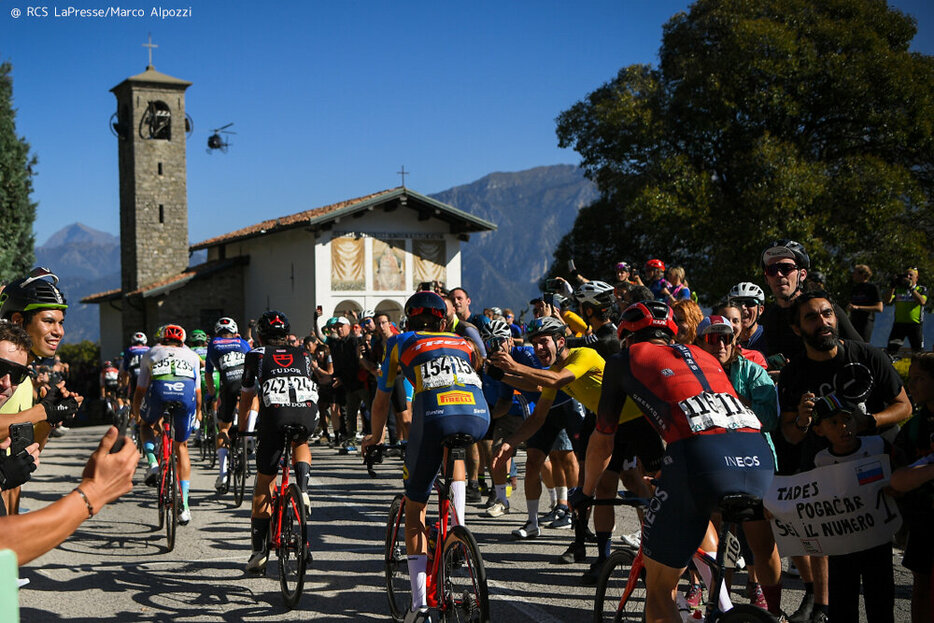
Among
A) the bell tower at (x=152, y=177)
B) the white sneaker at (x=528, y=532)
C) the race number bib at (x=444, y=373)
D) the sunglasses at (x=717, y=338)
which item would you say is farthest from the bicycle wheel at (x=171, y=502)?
the bell tower at (x=152, y=177)

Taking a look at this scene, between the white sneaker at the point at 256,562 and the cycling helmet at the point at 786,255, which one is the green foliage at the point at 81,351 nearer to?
the white sneaker at the point at 256,562

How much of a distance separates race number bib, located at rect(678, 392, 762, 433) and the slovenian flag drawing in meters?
0.67

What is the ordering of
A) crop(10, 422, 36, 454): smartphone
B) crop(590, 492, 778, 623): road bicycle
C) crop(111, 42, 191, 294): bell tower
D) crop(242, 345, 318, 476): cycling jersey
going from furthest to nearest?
crop(111, 42, 191, 294): bell tower, crop(242, 345, 318, 476): cycling jersey, crop(10, 422, 36, 454): smartphone, crop(590, 492, 778, 623): road bicycle

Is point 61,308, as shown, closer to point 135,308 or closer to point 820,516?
point 820,516

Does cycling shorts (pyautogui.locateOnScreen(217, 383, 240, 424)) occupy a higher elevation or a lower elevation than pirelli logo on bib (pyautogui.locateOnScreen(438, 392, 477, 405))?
lower

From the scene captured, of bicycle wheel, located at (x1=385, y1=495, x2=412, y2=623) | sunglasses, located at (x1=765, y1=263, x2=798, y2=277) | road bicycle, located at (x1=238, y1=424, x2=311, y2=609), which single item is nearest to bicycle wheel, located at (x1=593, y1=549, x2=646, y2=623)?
bicycle wheel, located at (x1=385, y1=495, x2=412, y2=623)

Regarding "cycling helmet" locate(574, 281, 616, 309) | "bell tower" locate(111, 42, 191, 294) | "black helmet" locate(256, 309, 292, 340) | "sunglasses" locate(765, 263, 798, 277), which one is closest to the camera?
"sunglasses" locate(765, 263, 798, 277)

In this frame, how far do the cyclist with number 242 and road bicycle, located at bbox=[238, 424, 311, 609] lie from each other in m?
2.98

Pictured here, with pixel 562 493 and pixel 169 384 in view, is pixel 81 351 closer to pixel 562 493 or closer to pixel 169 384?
pixel 169 384

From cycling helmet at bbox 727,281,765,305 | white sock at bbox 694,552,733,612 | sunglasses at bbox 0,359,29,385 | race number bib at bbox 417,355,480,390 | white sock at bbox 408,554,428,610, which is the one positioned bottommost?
white sock at bbox 408,554,428,610

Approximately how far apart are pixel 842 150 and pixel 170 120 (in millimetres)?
39069

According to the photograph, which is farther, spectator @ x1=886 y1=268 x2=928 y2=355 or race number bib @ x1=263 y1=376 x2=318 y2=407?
spectator @ x1=886 y1=268 x2=928 y2=355

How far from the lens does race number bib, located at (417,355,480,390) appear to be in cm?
518

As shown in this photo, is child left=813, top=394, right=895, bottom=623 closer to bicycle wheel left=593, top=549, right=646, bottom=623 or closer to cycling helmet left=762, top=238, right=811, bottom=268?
bicycle wheel left=593, top=549, right=646, bottom=623
